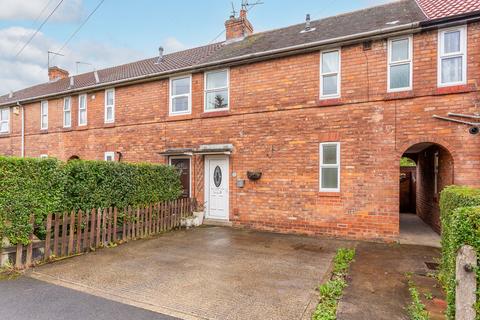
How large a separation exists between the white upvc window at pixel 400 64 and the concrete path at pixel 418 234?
13.9ft

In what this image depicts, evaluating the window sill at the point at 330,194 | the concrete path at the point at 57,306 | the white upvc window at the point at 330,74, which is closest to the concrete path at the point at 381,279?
the window sill at the point at 330,194

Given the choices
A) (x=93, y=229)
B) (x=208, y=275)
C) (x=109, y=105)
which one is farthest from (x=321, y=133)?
(x=109, y=105)

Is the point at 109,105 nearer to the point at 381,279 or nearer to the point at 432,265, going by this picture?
the point at 381,279

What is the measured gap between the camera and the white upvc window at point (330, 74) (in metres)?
8.83

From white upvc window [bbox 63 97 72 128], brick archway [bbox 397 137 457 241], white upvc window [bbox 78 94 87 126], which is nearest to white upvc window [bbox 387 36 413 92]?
brick archway [bbox 397 137 457 241]

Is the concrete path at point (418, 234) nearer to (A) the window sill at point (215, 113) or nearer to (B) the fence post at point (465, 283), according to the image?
(B) the fence post at point (465, 283)

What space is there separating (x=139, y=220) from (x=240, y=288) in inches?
183

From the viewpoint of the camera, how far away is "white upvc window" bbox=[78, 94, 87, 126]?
568 inches

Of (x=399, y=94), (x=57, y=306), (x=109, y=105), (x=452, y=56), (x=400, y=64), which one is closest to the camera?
(x=57, y=306)

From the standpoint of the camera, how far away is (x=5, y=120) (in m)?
18.4

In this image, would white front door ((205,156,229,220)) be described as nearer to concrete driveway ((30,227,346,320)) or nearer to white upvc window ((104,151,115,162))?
concrete driveway ((30,227,346,320))

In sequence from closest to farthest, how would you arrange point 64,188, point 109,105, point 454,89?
point 64,188
point 454,89
point 109,105

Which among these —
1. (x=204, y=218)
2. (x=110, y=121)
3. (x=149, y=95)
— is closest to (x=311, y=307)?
(x=204, y=218)

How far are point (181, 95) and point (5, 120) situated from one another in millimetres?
14343
